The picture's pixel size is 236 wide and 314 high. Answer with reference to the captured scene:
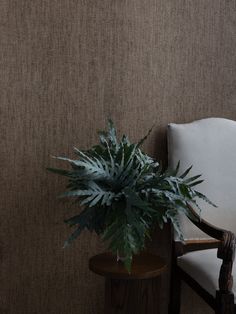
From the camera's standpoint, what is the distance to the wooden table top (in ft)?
5.69

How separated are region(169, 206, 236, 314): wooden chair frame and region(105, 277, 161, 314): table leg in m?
0.19

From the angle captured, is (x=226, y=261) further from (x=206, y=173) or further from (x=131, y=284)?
(x=206, y=173)

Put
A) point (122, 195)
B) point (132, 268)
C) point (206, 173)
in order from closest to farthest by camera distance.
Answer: point (122, 195) → point (132, 268) → point (206, 173)

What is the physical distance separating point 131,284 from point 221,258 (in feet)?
1.09

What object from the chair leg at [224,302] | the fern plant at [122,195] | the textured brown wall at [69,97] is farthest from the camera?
the textured brown wall at [69,97]

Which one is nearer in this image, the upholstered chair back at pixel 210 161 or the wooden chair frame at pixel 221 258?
the wooden chair frame at pixel 221 258

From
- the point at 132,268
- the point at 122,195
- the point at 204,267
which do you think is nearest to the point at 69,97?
the point at 122,195

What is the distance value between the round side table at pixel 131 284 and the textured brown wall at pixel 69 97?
41 cm

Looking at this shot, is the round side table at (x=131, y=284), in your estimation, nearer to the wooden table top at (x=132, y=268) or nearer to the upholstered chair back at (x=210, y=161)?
the wooden table top at (x=132, y=268)

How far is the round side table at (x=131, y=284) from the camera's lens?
5.74 feet

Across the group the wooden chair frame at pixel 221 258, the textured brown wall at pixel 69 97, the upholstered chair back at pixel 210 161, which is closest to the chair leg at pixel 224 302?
the wooden chair frame at pixel 221 258

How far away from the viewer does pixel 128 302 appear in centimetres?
180

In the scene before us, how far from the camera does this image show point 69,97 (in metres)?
2.17

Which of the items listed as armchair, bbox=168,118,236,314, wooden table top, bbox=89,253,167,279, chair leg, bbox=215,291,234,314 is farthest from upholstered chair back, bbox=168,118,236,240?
chair leg, bbox=215,291,234,314
